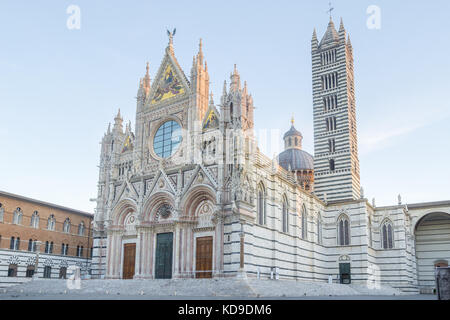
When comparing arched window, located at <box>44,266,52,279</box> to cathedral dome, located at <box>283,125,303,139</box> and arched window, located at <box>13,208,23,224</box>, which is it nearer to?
arched window, located at <box>13,208,23,224</box>

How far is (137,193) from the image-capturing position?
120 feet

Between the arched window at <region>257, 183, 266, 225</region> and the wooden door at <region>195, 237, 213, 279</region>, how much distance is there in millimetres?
4158

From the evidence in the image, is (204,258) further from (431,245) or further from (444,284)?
(431,245)

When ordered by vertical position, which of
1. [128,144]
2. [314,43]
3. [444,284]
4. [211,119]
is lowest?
[444,284]

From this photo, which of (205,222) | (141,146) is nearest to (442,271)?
(205,222)

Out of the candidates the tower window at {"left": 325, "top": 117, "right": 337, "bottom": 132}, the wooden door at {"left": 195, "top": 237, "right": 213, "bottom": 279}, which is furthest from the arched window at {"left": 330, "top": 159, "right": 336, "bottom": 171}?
the wooden door at {"left": 195, "top": 237, "right": 213, "bottom": 279}

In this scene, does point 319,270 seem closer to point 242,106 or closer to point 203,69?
point 242,106

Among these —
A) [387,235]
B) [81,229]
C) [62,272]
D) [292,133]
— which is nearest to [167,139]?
[81,229]

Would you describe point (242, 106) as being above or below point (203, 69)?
below

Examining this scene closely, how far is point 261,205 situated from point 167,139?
9707 millimetres

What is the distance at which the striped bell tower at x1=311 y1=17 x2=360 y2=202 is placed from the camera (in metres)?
45.2

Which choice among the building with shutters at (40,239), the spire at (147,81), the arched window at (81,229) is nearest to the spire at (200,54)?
the spire at (147,81)

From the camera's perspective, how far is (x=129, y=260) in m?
36.1

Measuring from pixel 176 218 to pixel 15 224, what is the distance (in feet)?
53.9
